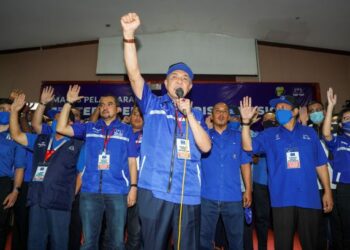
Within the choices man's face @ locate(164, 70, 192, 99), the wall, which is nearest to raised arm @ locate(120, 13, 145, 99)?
man's face @ locate(164, 70, 192, 99)

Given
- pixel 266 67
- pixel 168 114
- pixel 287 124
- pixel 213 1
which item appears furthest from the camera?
pixel 266 67

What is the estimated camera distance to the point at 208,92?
589 cm

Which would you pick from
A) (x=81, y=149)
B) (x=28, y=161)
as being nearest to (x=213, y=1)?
(x=81, y=149)

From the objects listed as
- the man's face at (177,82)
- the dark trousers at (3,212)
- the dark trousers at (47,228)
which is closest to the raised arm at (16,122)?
the dark trousers at (3,212)

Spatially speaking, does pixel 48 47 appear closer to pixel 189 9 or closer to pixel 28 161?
pixel 189 9

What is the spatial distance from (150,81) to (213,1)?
2018 millimetres

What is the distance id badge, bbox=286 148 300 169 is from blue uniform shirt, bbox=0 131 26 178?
9.11 feet

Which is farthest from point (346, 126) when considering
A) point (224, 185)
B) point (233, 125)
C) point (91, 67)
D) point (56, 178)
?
point (91, 67)

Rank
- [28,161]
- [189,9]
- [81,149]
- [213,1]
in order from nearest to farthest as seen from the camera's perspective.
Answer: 1. [81,149]
2. [28,161]
3. [213,1]
4. [189,9]

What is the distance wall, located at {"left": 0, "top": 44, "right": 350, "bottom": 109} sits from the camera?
6.74 metres

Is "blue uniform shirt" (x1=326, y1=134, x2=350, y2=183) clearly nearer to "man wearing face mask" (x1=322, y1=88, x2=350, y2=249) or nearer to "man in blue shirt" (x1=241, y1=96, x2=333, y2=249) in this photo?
"man wearing face mask" (x1=322, y1=88, x2=350, y2=249)

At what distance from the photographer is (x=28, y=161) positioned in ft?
10.6

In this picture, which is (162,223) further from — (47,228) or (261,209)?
(261,209)

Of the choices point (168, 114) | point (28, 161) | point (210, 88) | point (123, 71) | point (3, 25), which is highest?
point (3, 25)
